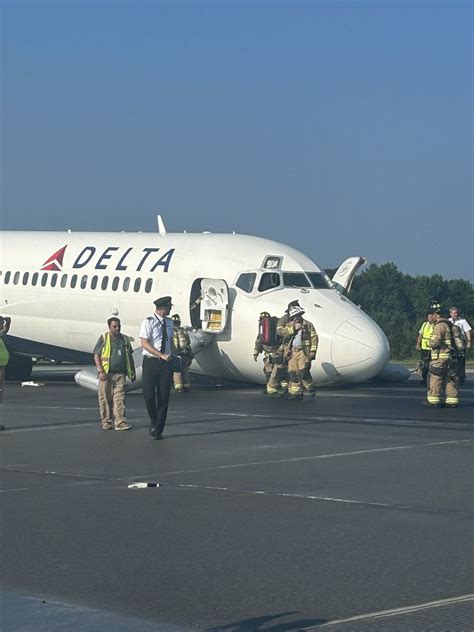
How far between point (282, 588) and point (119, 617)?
123 cm

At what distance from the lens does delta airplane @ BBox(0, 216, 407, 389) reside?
26.4 meters

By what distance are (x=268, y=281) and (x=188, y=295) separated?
5.86 ft

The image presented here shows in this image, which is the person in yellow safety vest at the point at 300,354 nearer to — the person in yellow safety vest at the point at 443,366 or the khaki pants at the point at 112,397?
the person in yellow safety vest at the point at 443,366

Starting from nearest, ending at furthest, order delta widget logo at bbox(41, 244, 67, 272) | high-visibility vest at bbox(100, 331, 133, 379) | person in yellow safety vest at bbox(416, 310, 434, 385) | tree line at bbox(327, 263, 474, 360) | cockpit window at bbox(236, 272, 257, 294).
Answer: high-visibility vest at bbox(100, 331, 133, 379), cockpit window at bbox(236, 272, 257, 294), person in yellow safety vest at bbox(416, 310, 434, 385), delta widget logo at bbox(41, 244, 67, 272), tree line at bbox(327, 263, 474, 360)

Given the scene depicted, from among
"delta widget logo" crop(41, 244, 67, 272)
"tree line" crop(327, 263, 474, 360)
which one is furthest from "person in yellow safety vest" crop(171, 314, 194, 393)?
"tree line" crop(327, 263, 474, 360)

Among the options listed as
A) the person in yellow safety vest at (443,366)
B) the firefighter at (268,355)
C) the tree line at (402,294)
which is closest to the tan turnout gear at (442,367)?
the person in yellow safety vest at (443,366)

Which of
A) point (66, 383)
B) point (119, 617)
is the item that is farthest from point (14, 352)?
point (119, 617)

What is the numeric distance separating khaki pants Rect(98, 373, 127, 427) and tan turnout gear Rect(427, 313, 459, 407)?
5.68m

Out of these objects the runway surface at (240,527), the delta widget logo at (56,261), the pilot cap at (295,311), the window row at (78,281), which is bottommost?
the runway surface at (240,527)

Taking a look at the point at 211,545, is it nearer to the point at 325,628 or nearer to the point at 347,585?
the point at 347,585

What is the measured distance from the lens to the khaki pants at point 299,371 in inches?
983

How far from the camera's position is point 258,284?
27750 mm

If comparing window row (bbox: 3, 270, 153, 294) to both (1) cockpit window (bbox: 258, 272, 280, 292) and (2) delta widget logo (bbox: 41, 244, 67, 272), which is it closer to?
(2) delta widget logo (bbox: 41, 244, 67, 272)

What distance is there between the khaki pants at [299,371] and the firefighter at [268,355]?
81 cm
